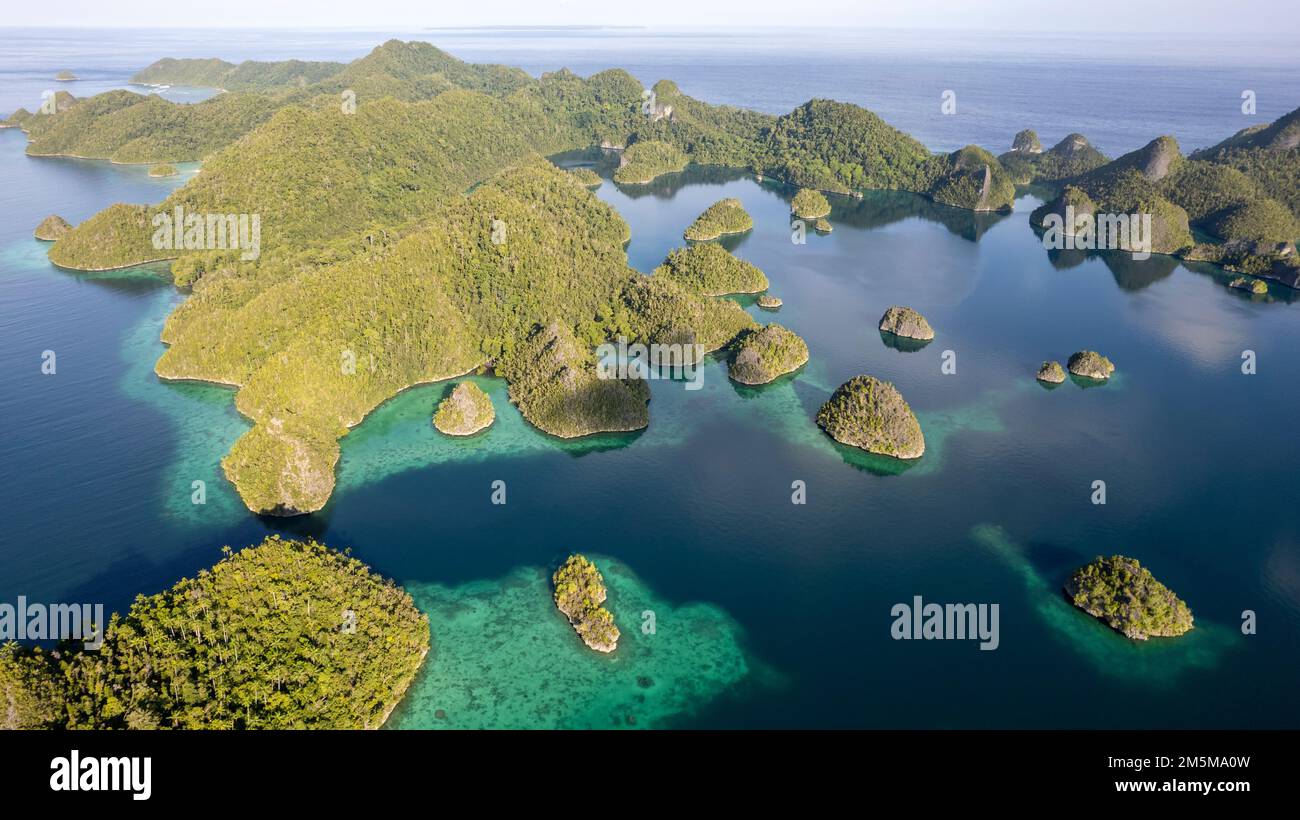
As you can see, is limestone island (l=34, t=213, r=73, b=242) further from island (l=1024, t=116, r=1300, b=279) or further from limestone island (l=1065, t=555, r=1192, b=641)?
island (l=1024, t=116, r=1300, b=279)

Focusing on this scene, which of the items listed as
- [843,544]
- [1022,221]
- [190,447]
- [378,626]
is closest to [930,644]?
[843,544]

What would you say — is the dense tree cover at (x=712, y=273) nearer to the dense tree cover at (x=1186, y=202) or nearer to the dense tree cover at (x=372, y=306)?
the dense tree cover at (x=372, y=306)

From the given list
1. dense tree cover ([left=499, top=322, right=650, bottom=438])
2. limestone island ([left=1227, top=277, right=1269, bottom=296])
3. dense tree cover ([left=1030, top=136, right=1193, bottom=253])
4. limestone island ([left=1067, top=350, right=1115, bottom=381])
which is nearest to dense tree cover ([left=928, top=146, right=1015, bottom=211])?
dense tree cover ([left=1030, top=136, right=1193, bottom=253])

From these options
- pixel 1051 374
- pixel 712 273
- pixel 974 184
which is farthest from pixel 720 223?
pixel 1051 374

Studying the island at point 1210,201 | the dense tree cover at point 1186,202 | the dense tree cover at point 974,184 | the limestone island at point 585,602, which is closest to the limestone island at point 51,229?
the limestone island at point 585,602

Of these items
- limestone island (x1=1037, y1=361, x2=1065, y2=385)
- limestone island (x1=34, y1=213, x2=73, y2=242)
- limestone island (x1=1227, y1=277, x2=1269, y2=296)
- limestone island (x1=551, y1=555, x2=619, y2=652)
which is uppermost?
limestone island (x1=34, y1=213, x2=73, y2=242)

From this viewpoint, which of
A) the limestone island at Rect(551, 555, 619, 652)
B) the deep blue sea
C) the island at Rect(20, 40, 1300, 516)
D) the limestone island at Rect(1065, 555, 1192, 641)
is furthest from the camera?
the island at Rect(20, 40, 1300, 516)

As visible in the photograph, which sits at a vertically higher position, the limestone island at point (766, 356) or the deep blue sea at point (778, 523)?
the limestone island at point (766, 356)
